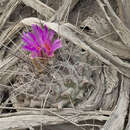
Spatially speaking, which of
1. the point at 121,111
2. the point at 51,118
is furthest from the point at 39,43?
the point at 121,111

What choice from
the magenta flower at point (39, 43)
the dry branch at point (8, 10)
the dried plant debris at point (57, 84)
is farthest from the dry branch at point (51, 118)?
the dry branch at point (8, 10)

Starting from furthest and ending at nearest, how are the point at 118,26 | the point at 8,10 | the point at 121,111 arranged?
1. the point at 8,10
2. the point at 118,26
3. the point at 121,111

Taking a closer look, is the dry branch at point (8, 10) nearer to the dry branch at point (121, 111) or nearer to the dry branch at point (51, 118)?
the dry branch at point (51, 118)

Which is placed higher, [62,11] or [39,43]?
[62,11]

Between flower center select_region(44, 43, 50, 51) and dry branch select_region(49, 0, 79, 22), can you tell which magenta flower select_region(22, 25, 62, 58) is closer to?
flower center select_region(44, 43, 50, 51)

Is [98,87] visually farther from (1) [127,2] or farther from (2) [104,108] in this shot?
(1) [127,2]

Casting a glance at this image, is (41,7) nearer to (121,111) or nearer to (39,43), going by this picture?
(39,43)

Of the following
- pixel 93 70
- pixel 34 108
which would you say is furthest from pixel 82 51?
pixel 34 108

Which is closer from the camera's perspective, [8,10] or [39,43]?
[39,43]

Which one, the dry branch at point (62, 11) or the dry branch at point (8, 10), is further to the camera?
the dry branch at point (8, 10)
